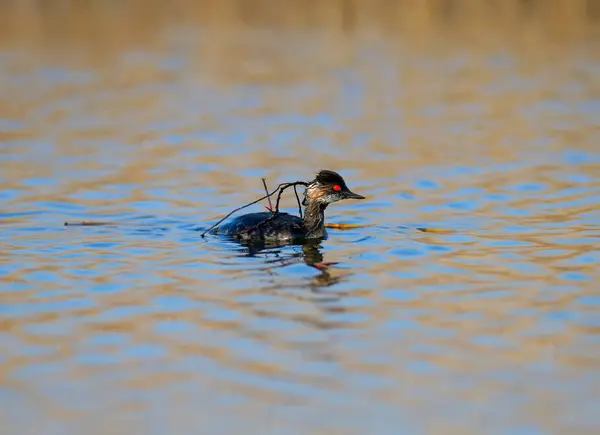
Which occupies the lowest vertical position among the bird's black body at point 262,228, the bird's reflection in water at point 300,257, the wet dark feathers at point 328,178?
the bird's reflection in water at point 300,257

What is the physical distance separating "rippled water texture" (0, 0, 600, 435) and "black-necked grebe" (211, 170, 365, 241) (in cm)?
33

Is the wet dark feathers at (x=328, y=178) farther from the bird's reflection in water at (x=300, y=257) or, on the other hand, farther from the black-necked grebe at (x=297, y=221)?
the bird's reflection in water at (x=300, y=257)

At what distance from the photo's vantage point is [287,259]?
38.1ft

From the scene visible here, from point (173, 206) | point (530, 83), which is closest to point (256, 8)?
point (530, 83)

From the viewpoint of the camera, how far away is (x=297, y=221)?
42.0 feet

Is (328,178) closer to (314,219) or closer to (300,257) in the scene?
(314,219)

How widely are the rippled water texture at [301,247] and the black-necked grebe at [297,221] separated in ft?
1.09

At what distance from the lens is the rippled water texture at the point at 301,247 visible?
293 inches

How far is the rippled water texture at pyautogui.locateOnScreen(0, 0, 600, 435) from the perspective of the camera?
24.4 ft

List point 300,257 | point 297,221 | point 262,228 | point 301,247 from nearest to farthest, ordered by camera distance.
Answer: point 300,257 → point 301,247 → point 262,228 → point 297,221

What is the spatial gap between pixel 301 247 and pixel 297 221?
662mm

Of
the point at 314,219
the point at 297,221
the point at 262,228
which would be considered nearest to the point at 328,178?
the point at 314,219

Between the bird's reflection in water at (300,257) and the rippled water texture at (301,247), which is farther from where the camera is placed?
the bird's reflection in water at (300,257)

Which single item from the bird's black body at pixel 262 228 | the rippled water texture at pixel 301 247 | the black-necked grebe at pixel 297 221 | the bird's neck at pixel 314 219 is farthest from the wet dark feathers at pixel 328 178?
the rippled water texture at pixel 301 247
